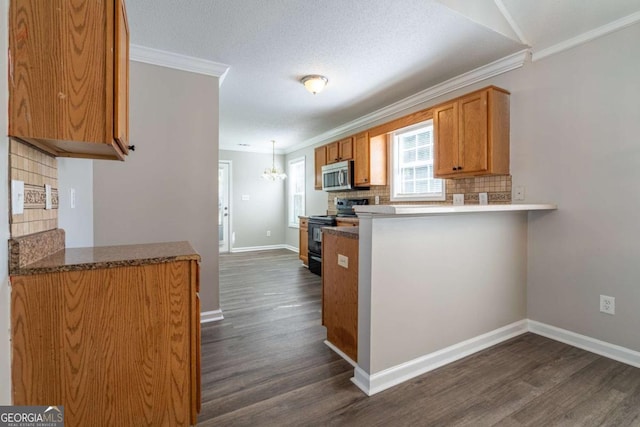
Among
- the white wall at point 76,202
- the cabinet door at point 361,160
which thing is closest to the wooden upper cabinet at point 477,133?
the cabinet door at point 361,160

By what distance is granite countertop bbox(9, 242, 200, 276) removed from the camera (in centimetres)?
112

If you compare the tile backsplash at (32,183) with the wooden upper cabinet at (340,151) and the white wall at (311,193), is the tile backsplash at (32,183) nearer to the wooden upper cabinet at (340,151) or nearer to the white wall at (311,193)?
the wooden upper cabinet at (340,151)

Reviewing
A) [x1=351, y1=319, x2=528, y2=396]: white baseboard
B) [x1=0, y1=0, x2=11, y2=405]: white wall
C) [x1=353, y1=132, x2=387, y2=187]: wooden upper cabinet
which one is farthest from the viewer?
[x1=353, y1=132, x2=387, y2=187]: wooden upper cabinet

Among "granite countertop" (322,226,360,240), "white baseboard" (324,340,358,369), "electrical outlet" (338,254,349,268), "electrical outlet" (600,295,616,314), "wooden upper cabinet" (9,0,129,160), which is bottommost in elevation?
"white baseboard" (324,340,358,369)

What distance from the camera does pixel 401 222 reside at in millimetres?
1834

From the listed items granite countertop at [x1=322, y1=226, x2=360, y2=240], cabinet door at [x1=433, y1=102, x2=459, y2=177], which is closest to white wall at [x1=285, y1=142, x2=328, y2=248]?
cabinet door at [x1=433, y1=102, x2=459, y2=177]

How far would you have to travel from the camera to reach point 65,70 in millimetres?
1098

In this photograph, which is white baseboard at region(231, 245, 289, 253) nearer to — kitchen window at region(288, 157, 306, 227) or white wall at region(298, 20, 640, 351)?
kitchen window at region(288, 157, 306, 227)

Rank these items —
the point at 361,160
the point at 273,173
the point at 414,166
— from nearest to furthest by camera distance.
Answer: the point at 414,166 → the point at 361,160 → the point at 273,173

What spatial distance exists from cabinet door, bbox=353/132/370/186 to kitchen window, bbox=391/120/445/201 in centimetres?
36

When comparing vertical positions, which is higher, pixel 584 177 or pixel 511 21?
pixel 511 21

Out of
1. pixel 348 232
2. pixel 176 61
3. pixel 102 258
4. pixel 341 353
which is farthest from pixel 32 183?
pixel 341 353

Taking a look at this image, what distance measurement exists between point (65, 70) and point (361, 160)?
3.59 m

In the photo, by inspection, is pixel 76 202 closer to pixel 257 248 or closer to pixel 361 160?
pixel 361 160
